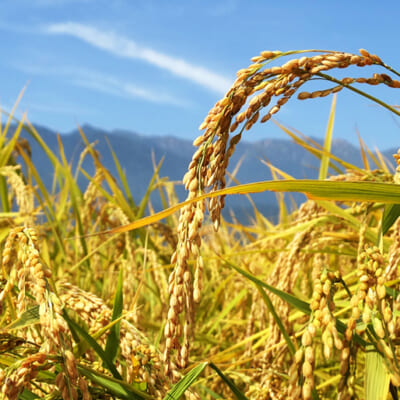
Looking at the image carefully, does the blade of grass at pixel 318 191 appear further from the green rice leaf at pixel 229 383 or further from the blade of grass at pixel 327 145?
the blade of grass at pixel 327 145

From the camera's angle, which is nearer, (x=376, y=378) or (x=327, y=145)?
(x=376, y=378)

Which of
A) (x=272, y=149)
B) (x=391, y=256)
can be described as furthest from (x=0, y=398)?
(x=272, y=149)

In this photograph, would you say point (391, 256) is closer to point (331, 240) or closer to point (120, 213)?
point (331, 240)

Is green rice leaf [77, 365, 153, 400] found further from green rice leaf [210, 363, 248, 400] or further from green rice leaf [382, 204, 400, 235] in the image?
green rice leaf [382, 204, 400, 235]

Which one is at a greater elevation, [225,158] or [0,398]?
[225,158]

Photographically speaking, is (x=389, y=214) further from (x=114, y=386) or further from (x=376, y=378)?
(x=114, y=386)

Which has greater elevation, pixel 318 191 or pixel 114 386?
pixel 318 191

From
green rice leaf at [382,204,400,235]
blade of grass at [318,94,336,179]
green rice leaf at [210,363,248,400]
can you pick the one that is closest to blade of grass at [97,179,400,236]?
green rice leaf at [382,204,400,235]

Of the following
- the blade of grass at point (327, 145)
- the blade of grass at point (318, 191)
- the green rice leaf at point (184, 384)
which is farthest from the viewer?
the blade of grass at point (327, 145)

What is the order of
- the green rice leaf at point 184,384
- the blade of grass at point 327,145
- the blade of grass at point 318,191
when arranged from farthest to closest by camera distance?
1. the blade of grass at point 327,145
2. the green rice leaf at point 184,384
3. the blade of grass at point 318,191

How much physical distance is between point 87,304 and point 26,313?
31 cm

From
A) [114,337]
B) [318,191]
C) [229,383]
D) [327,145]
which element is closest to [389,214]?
[318,191]

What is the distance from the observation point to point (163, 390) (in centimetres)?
98

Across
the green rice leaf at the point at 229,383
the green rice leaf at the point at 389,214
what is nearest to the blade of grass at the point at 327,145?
the green rice leaf at the point at 389,214
